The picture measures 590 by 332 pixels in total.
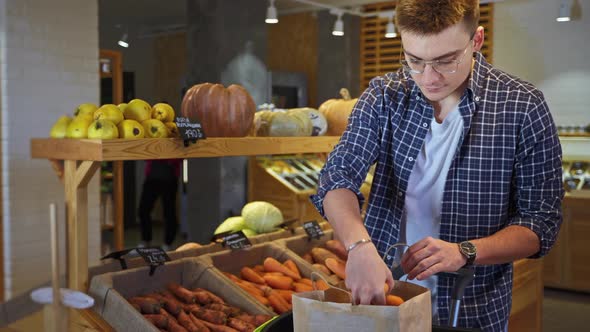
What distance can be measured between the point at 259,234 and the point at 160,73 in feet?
21.3

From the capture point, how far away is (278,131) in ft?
9.77

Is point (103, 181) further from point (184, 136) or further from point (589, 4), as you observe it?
point (589, 4)

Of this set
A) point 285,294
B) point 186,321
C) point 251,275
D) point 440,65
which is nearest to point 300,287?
point 285,294

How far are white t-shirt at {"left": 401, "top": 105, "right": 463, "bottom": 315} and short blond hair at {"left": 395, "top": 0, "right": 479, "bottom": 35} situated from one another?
0.29 meters

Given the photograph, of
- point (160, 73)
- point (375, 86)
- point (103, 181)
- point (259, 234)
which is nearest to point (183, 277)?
point (259, 234)

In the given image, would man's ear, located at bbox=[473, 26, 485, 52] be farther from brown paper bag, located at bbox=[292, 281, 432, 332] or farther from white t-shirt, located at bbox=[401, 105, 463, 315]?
brown paper bag, located at bbox=[292, 281, 432, 332]

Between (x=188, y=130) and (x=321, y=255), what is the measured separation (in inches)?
37.5

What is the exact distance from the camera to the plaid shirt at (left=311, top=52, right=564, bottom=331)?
1.54 meters

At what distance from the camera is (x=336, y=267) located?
2.71 m

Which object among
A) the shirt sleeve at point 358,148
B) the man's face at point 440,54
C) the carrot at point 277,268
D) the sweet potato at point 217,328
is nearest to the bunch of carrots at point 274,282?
the carrot at point 277,268

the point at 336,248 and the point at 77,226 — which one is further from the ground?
the point at 77,226

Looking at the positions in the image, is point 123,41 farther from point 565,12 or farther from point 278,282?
point 278,282

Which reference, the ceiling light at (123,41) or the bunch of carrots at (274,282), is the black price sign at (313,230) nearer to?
the bunch of carrots at (274,282)

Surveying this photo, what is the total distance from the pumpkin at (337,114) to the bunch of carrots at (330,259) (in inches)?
28.5
